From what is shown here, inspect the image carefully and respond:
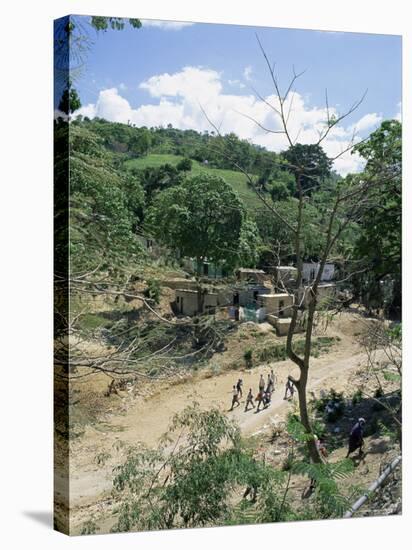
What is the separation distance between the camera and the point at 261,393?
8156 millimetres

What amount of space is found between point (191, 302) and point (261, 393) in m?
1.08

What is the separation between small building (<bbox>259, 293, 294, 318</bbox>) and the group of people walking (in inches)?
21.8

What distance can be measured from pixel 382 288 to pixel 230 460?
2.32m

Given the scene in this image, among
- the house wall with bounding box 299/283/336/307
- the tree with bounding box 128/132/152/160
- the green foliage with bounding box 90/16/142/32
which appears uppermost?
the green foliage with bounding box 90/16/142/32

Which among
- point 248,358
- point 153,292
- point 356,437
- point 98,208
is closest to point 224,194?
point 153,292

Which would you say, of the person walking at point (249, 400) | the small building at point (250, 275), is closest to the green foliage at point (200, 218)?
the small building at point (250, 275)

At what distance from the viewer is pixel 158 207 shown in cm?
788

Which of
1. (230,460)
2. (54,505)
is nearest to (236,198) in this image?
(230,460)

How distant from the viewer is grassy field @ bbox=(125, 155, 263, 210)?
25.5 feet

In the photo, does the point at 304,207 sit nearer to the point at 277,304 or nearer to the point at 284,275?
the point at 284,275

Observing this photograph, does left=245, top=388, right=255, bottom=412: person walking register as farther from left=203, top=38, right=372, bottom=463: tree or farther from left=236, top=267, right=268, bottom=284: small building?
left=236, top=267, right=268, bottom=284: small building

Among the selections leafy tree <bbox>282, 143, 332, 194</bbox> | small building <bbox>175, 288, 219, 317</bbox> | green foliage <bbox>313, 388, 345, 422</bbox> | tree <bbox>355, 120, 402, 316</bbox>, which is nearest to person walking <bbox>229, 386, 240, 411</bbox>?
small building <bbox>175, 288, 219, 317</bbox>

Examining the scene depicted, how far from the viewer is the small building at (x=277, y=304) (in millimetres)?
8227

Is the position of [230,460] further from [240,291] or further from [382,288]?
[382,288]
